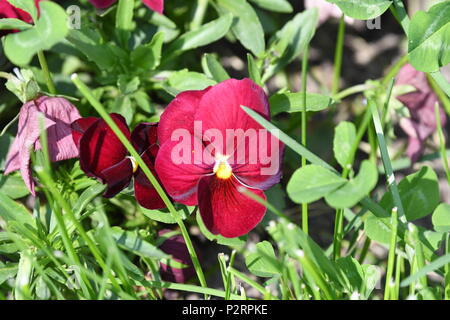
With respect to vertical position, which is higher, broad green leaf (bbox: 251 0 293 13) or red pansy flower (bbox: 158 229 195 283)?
broad green leaf (bbox: 251 0 293 13)

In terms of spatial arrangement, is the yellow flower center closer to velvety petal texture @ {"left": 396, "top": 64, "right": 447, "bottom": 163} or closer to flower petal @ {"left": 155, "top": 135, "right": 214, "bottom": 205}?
flower petal @ {"left": 155, "top": 135, "right": 214, "bottom": 205}

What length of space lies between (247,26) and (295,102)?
0.73 ft

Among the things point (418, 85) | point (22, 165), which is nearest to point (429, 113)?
point (418, 85)

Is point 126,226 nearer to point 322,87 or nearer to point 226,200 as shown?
point 226,200

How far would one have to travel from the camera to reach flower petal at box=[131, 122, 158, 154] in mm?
916

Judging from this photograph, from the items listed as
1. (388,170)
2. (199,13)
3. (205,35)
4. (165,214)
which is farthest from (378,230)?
(199,13)

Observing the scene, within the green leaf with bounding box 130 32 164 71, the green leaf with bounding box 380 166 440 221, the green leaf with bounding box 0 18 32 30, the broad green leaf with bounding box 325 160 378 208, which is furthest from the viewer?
the green leaf with bounding box 130 32 164 71

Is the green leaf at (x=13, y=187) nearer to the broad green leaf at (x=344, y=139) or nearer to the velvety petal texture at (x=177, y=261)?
the velvety petal texture at (x=177, y=261)

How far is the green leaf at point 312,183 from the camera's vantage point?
755 millimetres

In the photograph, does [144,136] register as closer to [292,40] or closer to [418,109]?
[292,40]

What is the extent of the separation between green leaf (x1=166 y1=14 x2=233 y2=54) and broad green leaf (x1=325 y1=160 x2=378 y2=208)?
417mm

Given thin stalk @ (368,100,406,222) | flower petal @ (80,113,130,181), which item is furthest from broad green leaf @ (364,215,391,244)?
flower petal @ (80,113,130,181)
